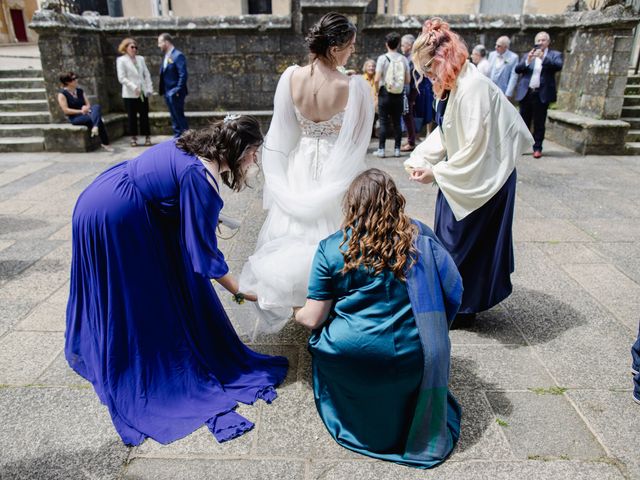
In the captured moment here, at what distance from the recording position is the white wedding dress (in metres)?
2.99

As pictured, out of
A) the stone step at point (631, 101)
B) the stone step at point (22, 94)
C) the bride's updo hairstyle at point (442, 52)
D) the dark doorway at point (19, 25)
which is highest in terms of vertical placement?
the dark doorway at point (19, 25)

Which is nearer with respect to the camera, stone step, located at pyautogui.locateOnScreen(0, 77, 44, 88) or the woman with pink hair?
the woman with pink hair

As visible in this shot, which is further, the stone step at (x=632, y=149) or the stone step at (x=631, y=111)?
the stone step at (x=631, y=111)

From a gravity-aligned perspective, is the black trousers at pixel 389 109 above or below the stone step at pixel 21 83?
below

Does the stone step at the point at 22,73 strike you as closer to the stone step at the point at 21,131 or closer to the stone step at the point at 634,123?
the stone step at the point at 21,131

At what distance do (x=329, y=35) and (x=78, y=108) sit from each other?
6.94m

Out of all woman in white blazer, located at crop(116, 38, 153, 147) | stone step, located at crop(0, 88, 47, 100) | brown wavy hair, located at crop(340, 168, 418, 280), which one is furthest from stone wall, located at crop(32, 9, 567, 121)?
brown wavy hair, located at crop(340, 168, 418, 280)

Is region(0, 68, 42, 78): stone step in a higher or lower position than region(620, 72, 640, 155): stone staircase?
higher

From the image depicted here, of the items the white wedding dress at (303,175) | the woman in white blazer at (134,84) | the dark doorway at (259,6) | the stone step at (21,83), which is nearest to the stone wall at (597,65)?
the white wedding dress at (303,175)

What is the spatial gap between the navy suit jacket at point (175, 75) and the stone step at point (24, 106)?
2.71 metres

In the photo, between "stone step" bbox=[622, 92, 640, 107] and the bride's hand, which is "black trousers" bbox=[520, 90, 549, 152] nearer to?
"stone step" bbox=[622, 92, 640, 107]

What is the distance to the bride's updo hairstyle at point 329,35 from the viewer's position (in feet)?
10.2

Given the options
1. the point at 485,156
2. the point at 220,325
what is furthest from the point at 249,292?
the point at 485,156

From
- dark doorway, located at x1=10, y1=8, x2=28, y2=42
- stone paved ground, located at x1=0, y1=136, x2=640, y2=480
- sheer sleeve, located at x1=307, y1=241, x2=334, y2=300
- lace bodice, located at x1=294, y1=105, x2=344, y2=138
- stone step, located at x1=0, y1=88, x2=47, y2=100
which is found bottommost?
stone paved ground, located at x1=0, y1=136, x2=640, y2=480
